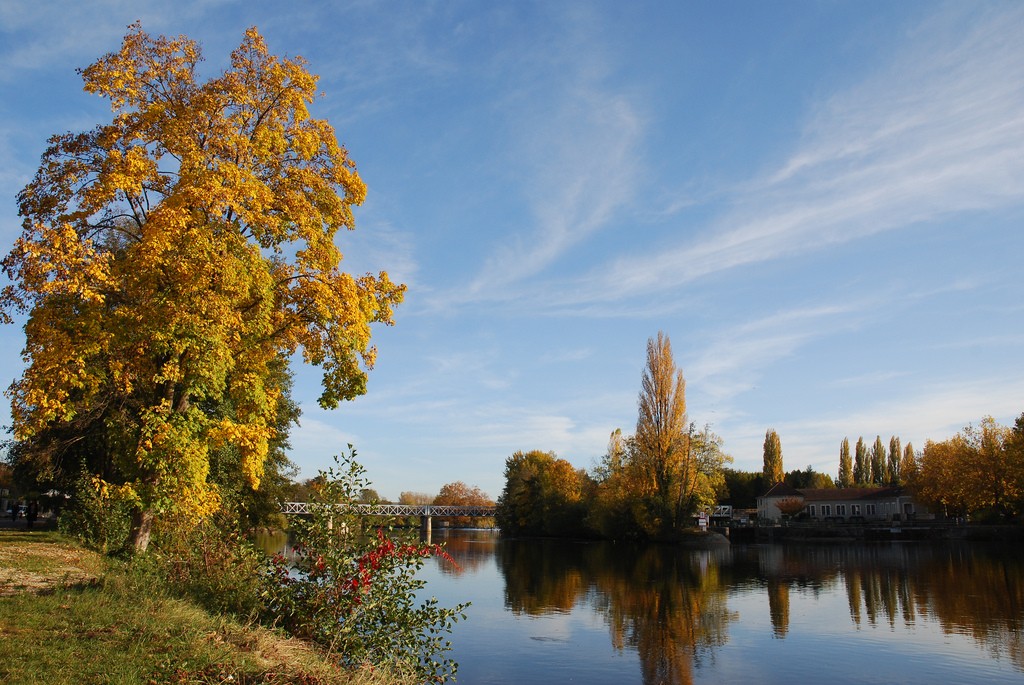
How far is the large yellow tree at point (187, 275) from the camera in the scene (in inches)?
508

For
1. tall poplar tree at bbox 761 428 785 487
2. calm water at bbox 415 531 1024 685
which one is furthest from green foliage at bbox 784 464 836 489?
calm water at bbox 415 531 1024 685

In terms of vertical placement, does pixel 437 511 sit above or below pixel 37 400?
below

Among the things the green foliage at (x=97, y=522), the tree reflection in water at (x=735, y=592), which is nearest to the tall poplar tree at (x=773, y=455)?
the tree reflection in water at (x=735, y=592)

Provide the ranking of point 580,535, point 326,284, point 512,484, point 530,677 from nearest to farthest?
point 530,677
point 326,284
point 580,535
point 512,484

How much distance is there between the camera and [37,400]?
490 inches

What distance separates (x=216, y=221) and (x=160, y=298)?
1976mm

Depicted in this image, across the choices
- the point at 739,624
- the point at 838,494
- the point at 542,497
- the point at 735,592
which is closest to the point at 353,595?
the point at 739,624

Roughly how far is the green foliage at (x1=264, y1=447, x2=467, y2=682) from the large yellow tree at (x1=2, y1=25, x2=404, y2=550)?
413 cm

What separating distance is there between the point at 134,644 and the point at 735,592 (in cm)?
2408

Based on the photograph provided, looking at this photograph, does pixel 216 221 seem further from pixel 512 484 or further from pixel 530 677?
pixel 512 484

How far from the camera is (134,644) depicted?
25.2 feet

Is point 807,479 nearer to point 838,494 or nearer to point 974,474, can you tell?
point 838,494

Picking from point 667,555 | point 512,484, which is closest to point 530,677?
point 667,555

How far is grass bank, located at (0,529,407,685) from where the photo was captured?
22.4 ft
